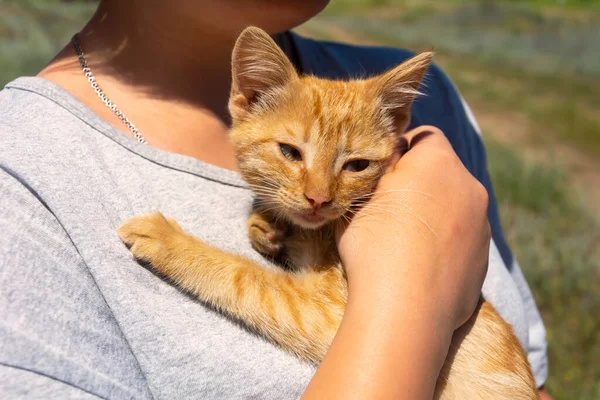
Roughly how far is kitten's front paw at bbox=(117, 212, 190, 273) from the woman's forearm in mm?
513

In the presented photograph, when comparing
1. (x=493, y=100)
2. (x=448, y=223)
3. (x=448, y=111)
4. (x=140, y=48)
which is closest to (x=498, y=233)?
(x=448, y=111)

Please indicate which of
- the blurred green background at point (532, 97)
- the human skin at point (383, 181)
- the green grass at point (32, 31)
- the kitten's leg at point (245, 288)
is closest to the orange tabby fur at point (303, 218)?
the kitten's leg at point (245, 288)

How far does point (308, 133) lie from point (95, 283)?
77 centimetres

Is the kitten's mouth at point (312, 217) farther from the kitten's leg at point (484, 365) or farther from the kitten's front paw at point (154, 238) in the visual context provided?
the kitten's leg at point (484, 365)

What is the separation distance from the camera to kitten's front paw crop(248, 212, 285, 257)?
5.21ft

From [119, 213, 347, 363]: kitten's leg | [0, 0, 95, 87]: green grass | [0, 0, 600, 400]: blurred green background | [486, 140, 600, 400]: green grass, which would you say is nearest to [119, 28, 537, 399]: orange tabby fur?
[119, 213, 347, 363]: kitten's leg

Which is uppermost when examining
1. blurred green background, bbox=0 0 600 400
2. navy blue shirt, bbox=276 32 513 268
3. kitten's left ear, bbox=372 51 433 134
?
kitten's left ear, bbox=372 51 433 134

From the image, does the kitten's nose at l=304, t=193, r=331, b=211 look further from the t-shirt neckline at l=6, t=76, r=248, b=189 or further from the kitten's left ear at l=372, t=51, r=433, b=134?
the kitten's left ear at l=372, t=51, r=433, b=134

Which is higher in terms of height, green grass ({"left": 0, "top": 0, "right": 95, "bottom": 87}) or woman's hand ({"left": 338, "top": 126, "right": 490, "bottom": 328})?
woman's hand ({"left": 338, "top": 126, "right": 490, "bottom": 328})

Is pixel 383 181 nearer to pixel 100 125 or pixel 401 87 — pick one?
pixel 401 87

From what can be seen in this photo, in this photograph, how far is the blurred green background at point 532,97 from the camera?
438cm

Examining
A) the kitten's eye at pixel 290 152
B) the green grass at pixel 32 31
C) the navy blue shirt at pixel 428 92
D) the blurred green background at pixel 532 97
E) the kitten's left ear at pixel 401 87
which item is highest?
the kitten's left ear at pixel 401 87

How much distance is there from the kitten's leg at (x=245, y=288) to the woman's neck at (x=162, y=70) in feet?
1.12

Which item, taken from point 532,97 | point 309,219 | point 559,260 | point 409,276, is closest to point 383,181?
point 309,219
